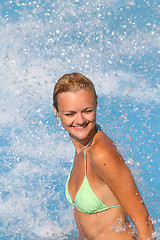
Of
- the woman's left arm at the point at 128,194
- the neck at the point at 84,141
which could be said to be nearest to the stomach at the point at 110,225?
the woman's left arm at the point at 128,194

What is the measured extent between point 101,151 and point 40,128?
16.6 ft

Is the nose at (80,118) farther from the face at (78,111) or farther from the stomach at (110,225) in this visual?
the stomach at (110,225)

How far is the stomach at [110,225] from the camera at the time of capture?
2223 millimetres

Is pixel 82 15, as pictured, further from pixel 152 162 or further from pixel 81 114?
pixel 81 114

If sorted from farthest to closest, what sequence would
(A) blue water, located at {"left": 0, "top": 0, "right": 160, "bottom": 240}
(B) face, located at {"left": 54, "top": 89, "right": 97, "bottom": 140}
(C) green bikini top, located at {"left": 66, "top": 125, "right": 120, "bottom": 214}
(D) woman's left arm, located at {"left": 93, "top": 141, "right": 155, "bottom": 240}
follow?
(A) blue water, located at {"left": 0, "top": 0, "right": 160, "bottom": 240} < (C) green bikini top, located at {"left": 66, "top": 125, "right": 120, "bottom": 214} < (B) face, located at {"left": 54, "top": 89, "right": 97, "bottom": 140} < (D) woman's left arm, located at {"left": 93, "top": 141, "right": 155, "bottom": 240}

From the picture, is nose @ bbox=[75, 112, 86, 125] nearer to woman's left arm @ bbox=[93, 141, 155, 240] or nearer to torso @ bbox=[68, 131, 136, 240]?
torso @ bbox=[68, 131, 136, 240]

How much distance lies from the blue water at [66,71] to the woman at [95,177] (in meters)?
3.79

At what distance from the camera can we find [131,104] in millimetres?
7859


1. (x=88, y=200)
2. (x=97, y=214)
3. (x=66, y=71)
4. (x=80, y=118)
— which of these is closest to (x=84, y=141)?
(x=80, y=118)

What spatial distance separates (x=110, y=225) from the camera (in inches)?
88.4

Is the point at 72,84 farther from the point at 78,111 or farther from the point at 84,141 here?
the point at 84,141

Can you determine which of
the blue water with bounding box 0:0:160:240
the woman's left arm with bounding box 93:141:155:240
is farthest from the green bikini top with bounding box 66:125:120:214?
the blue water with bounding box 0:0:160:240

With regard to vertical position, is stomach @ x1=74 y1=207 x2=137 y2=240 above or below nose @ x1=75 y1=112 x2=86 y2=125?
below

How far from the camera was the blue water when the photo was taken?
6.36m
